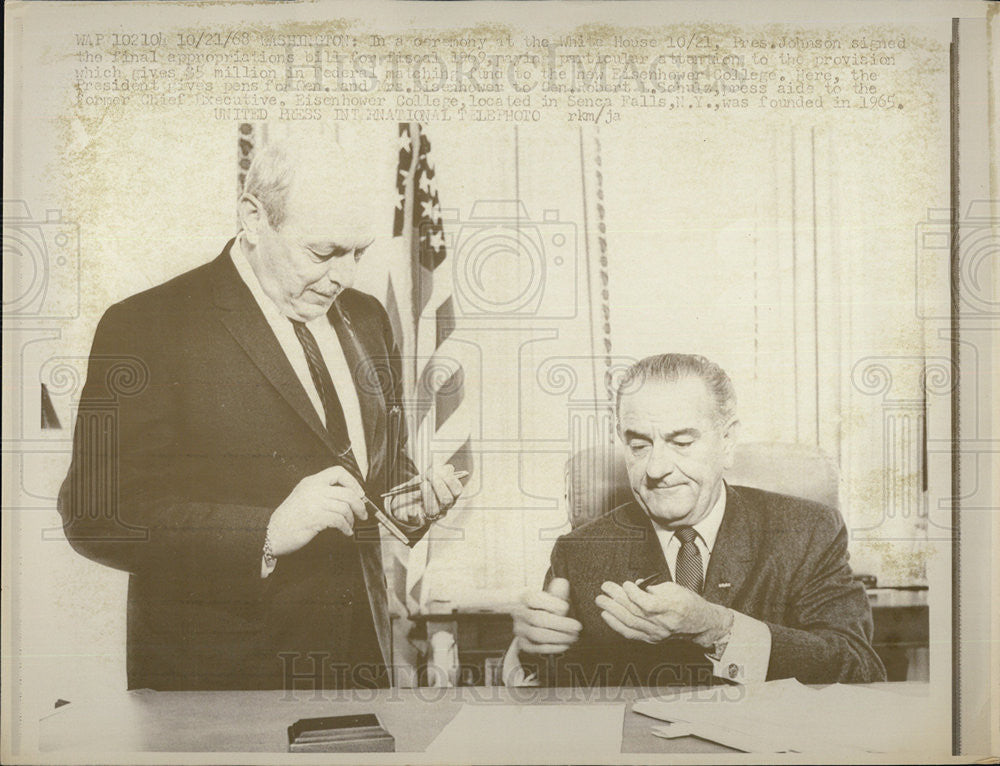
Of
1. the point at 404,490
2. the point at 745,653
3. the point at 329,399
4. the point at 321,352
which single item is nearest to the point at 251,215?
the point at 321,352

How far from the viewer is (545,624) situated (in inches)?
135

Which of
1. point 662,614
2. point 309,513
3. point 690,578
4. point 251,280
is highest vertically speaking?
point 251,280

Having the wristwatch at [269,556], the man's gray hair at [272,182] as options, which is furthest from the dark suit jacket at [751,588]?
the man's gray hair at [272,182]

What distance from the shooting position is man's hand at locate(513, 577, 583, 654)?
3.42m

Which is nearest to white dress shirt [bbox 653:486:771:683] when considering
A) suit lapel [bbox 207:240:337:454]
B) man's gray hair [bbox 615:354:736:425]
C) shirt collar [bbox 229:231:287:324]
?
man's gray hair [bbox 615:354:736:425]

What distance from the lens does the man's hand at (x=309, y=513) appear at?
133 inches

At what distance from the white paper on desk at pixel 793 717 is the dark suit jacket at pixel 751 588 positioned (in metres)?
0.06

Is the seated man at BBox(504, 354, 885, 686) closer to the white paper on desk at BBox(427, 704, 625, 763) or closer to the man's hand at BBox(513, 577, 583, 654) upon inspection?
the man's hand at BBox(513, 577, 583, 654)

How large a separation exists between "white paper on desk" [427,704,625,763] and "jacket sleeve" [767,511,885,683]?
2.05ft

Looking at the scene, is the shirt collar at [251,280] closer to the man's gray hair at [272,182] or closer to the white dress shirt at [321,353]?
the white dress shirt at [321,353]

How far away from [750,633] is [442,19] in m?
2.44

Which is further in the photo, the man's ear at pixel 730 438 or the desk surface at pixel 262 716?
the man's ear at pixel 730 438

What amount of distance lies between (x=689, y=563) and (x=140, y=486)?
1.95 m

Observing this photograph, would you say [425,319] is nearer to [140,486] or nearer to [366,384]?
[366,384]
